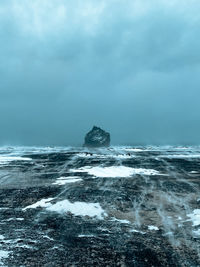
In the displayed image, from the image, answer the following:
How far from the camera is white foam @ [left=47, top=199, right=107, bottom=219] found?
17.4m

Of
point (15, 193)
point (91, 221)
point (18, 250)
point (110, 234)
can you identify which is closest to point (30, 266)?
point (18, 250)

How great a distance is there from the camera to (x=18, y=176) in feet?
109

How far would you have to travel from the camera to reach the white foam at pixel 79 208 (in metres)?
17.4

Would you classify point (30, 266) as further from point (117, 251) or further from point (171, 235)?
point (171, 235)

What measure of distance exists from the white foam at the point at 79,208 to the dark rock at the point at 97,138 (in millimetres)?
133502

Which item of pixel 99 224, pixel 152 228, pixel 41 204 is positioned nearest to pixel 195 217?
pixel 152 228

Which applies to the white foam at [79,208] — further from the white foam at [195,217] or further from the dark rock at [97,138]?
the dark rock at [97,138]

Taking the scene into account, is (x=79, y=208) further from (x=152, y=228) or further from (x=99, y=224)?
(x=152, y=228)

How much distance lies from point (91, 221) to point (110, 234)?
2.34 m

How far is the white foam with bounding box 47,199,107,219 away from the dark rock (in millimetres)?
133502

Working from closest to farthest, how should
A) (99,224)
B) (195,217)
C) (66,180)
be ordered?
(99,224) < (195,217) < (66,180)

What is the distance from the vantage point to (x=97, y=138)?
509 feet

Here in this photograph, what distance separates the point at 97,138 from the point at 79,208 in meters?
137

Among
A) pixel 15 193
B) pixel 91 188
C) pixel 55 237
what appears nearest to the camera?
pixel 55 237
